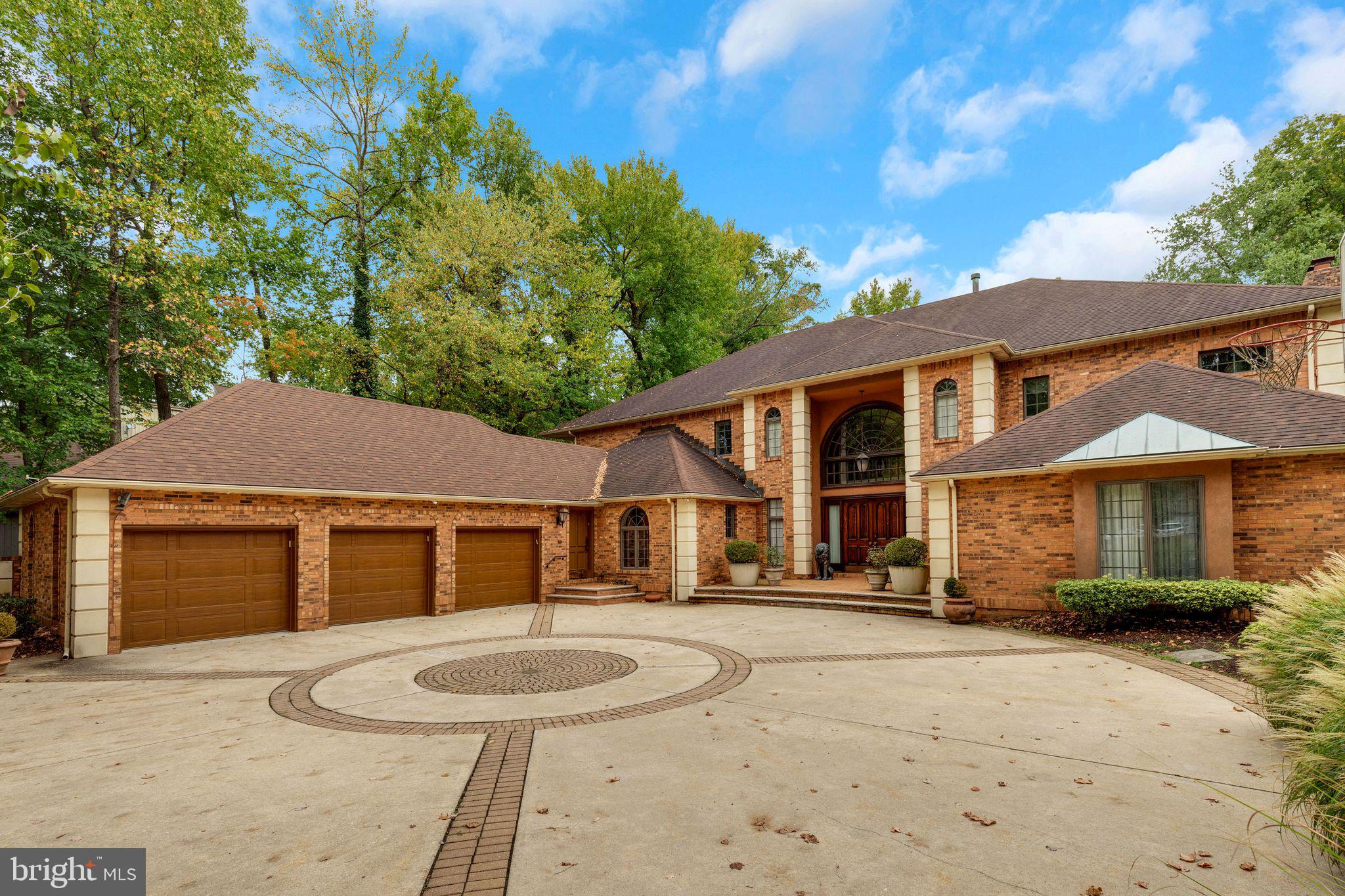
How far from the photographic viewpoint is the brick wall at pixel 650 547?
1702cm

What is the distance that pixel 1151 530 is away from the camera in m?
10.5

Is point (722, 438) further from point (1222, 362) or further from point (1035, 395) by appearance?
point (1222, 362)

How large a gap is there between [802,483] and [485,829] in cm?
1509

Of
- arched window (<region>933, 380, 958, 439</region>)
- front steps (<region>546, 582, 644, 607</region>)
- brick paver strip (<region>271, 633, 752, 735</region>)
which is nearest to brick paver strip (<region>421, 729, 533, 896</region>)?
brick paver strip (<region>271, 633, 752, 735</region>)

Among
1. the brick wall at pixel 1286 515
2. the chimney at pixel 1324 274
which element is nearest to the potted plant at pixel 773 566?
the brick wall at pixel 1286 515

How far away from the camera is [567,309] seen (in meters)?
26.2

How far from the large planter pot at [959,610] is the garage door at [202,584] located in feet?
43.2

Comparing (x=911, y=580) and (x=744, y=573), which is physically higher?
(x=911, y=580)

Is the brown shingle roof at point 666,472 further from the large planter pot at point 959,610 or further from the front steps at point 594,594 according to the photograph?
the large planter pot at point 959,610

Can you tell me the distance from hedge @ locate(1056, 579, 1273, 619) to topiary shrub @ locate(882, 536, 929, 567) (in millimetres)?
3510

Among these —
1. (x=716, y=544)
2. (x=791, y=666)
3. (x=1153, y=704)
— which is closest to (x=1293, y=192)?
(x=716, y=544)

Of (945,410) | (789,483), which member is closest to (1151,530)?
(945,410)

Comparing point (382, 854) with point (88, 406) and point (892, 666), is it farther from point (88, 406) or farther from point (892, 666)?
point (88, 406)

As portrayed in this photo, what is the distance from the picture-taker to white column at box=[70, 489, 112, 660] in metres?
9.55
